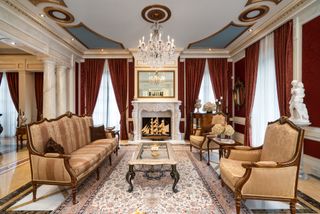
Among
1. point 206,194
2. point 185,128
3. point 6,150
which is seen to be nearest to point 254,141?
point 185,128

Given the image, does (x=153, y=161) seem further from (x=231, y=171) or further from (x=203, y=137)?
(x=203, y=137)

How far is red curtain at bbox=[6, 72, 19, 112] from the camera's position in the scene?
8547 mm

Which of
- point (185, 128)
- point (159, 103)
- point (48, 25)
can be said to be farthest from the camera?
point (185, 128)

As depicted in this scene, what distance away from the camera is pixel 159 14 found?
4.63m

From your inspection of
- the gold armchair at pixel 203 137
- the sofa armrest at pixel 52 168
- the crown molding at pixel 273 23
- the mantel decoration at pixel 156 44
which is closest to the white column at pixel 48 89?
the mantel decoration at pixel 156 44

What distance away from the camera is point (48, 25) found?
5090 mm

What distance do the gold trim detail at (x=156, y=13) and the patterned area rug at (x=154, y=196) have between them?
3.52 m

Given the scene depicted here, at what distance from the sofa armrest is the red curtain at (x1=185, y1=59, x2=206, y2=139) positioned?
5570 mm

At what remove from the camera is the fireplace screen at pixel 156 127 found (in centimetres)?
755

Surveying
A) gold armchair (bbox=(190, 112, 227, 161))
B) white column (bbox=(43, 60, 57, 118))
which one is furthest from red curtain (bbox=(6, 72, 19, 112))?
gold armchair (bbox=(190, 112, 227, 161))

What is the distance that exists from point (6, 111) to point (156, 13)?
314 inches

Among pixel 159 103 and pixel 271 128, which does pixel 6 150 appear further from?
pixel 271 128

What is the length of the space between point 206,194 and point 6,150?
618cm

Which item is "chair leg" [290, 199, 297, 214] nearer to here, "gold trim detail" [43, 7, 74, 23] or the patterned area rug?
the patterned area rug
